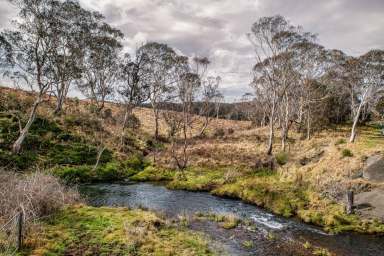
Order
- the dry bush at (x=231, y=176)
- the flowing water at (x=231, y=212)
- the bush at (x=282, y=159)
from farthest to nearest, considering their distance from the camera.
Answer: the bush at (x=282, y=159), the dry bush at (x=231, y=176), the flowing water at (x=231, y=212)

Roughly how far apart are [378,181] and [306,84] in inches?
1091

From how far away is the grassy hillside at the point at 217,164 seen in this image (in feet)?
78.6

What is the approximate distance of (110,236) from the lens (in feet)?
49.2

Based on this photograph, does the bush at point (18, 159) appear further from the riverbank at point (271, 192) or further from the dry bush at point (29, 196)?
the dry bush at point (29, 196)

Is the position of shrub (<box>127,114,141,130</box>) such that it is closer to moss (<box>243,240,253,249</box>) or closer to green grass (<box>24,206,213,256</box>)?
green grass (<box>24,206,213,256</box>)

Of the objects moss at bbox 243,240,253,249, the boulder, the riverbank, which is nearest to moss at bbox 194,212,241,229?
moss at bbox 243,240,253,249

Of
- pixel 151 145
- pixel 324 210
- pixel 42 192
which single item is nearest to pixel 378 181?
pixel 324 210

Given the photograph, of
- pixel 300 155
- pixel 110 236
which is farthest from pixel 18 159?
pixel 300 155

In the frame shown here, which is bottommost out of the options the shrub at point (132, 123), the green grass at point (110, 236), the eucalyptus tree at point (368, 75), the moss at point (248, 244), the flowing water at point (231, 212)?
the flowing water at point (231, 212)

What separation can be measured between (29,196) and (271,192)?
60.6 feet

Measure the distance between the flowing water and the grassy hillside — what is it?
1.38m

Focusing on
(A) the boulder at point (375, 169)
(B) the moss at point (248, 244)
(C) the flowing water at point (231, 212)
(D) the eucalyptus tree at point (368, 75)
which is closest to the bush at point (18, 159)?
(C) the flowing water at point (231, 212)

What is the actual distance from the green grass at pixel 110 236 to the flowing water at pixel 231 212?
206 centimetres

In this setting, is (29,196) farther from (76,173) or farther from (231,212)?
(76,173)
